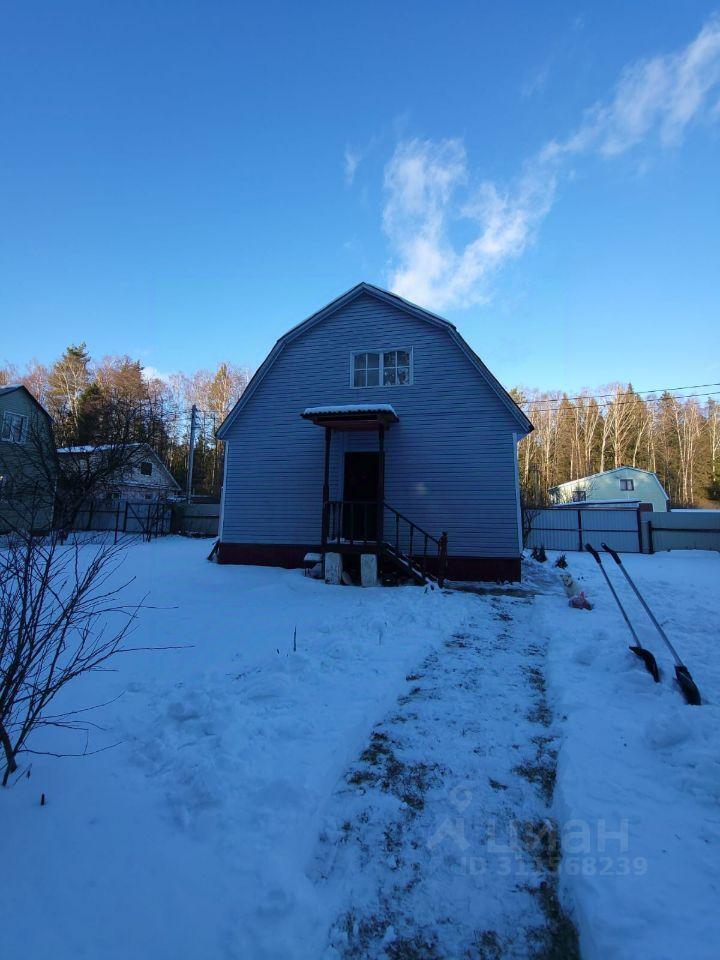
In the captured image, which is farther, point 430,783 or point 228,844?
point 430,783

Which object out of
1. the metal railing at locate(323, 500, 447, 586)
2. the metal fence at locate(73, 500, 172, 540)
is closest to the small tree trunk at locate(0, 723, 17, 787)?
the metal railing at locate(323, 500, 447, 586)

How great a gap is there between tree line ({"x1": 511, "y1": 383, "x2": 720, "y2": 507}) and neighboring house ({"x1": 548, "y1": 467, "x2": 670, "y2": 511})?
5.40 m

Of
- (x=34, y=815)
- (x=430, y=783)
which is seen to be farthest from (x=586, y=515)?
(x=34, y=815)

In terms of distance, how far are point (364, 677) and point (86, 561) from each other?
935 cm

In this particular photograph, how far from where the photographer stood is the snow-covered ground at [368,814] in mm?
1766

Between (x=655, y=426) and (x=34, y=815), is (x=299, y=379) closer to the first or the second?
(x=34, y=815)

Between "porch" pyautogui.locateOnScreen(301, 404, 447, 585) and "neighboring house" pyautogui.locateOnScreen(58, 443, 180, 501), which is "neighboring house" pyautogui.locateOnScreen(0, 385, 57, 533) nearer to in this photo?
"neighboring house" pyautogui.locateOnScreen(58, 443, 180, 501)

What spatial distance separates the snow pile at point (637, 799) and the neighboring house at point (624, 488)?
2703cm

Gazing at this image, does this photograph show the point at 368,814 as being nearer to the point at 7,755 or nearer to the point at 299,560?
the point at 7,755

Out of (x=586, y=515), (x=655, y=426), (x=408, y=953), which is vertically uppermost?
(x=655, y=426)

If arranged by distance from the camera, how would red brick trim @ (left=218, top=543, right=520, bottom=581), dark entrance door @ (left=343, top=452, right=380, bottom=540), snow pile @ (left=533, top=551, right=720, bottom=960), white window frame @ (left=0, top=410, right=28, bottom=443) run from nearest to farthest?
snow pile @ (left=533, top=551, right=720, bottom=960)
red brick trim @ (left=218, top=543, right=520, bottom=581)
dark entrance door @ (left=343, top=452, right=380, bottom=540)
white window frame @ (left=0, top=410, right=28, bottom=443)

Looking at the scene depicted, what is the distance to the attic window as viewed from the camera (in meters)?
11.3

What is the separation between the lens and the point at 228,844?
7.13 ft

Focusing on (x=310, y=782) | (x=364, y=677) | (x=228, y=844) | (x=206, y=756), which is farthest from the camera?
(x=364, y=677)
